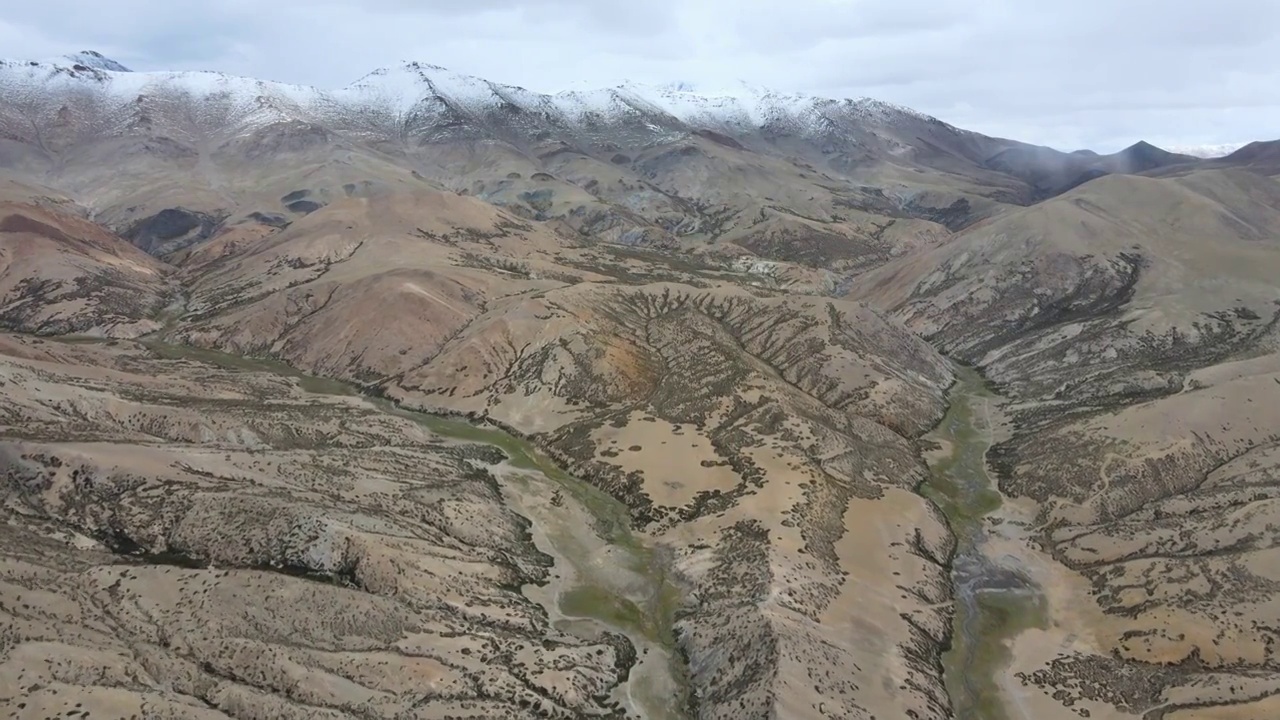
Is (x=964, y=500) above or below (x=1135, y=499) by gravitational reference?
below

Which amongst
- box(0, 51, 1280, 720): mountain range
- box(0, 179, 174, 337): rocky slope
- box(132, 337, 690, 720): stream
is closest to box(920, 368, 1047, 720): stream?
box(0, 51, 1280, 720): mountain range

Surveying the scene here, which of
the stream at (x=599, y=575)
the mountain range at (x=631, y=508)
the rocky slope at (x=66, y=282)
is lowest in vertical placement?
the rocky slope at (x=66, y=282)

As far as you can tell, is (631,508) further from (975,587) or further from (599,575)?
(975,587)

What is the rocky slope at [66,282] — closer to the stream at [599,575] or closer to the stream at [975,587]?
the stream at [599,575]

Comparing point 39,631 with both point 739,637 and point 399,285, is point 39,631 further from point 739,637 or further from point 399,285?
point 399,285

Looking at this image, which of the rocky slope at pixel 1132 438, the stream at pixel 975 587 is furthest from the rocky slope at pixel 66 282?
the rocky slope at pixel 1132 438

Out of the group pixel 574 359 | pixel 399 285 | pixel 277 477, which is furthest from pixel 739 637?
pixel 399 285

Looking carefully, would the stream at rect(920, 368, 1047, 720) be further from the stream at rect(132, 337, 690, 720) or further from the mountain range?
the stream at rect(132, 337, 690, 720)
